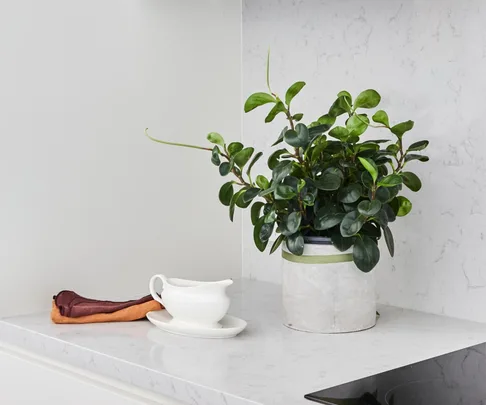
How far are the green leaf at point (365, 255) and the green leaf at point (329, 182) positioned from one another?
11 cm

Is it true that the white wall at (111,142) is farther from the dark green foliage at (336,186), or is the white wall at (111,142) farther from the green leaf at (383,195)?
the green leaf at (383,195)

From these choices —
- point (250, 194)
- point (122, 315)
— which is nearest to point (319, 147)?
point (250, 194)

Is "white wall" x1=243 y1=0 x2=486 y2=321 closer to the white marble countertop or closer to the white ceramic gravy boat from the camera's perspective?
the white marble countertop

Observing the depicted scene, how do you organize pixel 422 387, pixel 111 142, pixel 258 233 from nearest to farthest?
pixel 422 387
pixel 258 233
pixel 111 142

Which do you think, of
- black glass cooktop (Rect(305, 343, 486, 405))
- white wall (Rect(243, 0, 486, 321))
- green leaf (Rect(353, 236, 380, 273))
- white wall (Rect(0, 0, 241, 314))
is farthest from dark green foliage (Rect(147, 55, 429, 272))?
white wall (Rect(0, 0, 241, 314))

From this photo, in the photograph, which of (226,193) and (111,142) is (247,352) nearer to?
(226,193)

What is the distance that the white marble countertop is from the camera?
1227 mm

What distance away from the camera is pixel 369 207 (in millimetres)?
1435

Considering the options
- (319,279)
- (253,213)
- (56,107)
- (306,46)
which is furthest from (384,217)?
(56,107)

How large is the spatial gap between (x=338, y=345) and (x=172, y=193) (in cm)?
65

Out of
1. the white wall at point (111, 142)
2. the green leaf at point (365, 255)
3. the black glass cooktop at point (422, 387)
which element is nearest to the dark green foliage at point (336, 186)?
the green leaf at point (365, 255)

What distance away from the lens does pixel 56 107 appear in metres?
1.73

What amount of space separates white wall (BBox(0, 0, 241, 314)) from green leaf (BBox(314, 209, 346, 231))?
1.71 ft

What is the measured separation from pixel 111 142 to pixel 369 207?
64 cm
